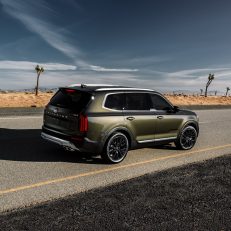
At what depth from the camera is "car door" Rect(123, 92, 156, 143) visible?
842 cm

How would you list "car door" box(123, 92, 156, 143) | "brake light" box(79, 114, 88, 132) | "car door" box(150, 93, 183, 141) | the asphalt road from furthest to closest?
"car door" box(150, 93, 183, 141) < "car door" box(123, 92, 156, 143) < "brake light" box(79, 114, 88, 132) < the asphalt road

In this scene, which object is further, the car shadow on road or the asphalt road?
the car shadow on road

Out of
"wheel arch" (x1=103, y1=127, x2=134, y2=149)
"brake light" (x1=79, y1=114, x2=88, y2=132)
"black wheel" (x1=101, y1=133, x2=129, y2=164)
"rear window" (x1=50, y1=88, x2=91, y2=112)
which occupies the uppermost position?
"rear window" (x1=50, y1=88, x2=91, y2=112)

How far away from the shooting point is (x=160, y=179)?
6.46 m

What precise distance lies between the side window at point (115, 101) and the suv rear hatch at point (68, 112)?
1.65 feet

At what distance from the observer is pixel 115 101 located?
826 cm

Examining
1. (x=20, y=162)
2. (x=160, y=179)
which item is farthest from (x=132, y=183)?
(x=20, y=162)

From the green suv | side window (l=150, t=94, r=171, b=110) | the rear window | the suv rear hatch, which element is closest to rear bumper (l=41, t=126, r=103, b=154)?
the green suv

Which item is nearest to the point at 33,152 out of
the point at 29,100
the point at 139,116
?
the point at 139,116

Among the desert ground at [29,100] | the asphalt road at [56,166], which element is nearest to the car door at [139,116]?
the asphalt road at [56,166]

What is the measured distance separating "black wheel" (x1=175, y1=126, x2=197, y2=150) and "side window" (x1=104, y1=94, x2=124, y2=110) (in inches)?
96.5

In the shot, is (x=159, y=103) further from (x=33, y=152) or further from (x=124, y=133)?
(x=33, y=152)

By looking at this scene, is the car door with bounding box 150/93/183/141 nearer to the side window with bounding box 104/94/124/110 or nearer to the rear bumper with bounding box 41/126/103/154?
the side window with bounding box 104/94/124/110

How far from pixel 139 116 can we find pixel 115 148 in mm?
1073
